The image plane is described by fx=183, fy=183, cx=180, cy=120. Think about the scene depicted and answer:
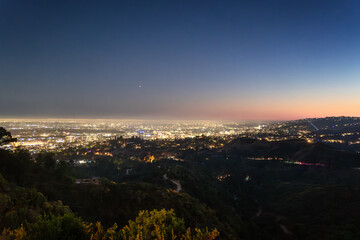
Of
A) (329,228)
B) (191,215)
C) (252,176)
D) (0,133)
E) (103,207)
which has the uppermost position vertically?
(0,133)

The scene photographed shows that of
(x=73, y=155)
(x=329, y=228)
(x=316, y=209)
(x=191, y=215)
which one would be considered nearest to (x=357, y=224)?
(x=329, y=228)

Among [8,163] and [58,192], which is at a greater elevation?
[8,163]

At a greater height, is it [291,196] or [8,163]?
[8,163]

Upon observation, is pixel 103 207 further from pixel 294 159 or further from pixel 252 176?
pixel 294 159

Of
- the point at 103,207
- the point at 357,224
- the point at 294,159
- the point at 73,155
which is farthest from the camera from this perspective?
the point at 73,155

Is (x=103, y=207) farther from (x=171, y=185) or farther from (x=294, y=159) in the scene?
(x=294, y=159)

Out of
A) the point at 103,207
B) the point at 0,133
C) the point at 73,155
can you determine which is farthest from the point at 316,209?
the point at 73,155

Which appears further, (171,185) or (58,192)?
(171,185)

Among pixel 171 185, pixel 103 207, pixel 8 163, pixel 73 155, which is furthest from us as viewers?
pixel 73 155

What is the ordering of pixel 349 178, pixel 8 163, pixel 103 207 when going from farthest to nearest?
pixel 349 178, pixel 8 163, pixel 103 207
